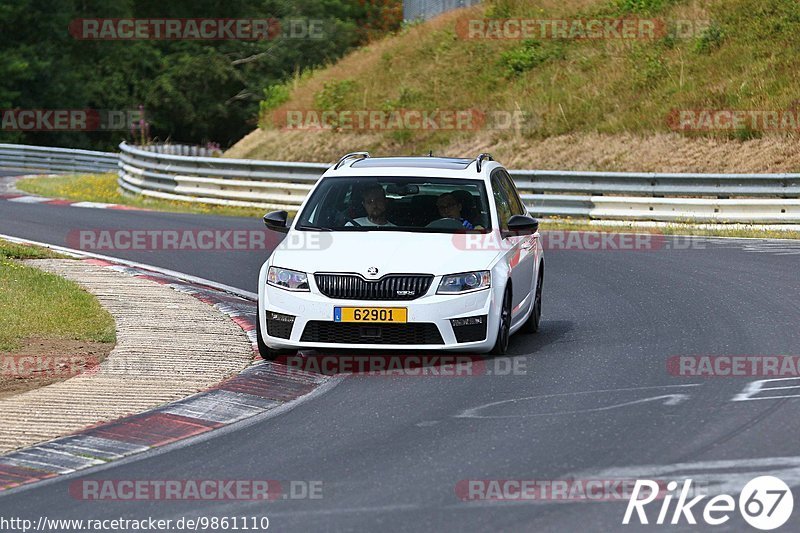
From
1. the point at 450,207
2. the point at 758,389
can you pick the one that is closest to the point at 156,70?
the point at 450,207

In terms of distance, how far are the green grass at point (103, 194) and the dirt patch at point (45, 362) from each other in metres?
15.5

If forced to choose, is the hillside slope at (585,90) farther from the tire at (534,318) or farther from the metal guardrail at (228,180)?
the tire at (534,318)

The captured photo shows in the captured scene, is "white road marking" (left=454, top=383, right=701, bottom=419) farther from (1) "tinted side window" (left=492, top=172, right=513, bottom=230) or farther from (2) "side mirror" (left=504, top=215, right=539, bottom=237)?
(1) "tinted side window" (left=492, top=172, right=513, bottom=230)

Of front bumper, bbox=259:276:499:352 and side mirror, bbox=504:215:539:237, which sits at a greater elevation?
side mirror, bbox=504:215:539:237

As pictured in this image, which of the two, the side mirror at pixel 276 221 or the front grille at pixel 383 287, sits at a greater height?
the side mirror at pixel 276 221

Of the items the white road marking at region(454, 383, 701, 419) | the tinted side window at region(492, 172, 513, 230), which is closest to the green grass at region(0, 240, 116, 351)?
the tinted side window at region(492, 172, 513, 230)

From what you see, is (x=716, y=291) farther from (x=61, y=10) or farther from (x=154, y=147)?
(x=61, y=10)

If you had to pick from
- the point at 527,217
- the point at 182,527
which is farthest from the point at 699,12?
the point at 182,527

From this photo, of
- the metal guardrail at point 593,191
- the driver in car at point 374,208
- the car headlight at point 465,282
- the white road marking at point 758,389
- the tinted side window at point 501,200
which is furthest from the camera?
the metal guardrail at point 593,191

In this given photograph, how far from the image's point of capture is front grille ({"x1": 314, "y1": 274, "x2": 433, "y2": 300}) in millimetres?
11076

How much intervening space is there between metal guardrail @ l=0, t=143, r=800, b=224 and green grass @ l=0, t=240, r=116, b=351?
37.7 ft

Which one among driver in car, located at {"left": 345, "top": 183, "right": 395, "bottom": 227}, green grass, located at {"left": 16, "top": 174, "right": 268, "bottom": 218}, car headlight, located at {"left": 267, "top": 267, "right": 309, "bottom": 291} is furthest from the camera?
green grass, located at {"left": 16, "top": 174, "right": 268, "bottom": 218}

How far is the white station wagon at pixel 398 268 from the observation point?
11.1 m

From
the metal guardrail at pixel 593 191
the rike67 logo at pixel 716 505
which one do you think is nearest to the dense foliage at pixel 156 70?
the metal guardrail at pixel 593 191
